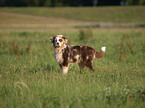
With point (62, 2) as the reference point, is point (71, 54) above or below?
below

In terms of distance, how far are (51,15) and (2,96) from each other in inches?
2195

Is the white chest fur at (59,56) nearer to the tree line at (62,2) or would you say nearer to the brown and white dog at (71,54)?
the brown and white dog at (71,54)

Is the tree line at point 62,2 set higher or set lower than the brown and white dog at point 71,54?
higher

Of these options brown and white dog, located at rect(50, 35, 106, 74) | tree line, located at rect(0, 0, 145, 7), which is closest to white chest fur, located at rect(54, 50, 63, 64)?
brown and white dog, located at rect(50, 35, 106, 74)

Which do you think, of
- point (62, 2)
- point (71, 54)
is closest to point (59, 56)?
point (71, 54)

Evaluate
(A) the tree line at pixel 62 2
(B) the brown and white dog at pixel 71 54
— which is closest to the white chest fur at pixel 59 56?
(B) the brown and white dog at pixel 71 54

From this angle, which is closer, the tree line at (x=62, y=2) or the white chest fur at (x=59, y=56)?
the white chest fur at (x=59, y=56)

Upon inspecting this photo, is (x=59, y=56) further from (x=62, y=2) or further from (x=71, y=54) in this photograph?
(x=62, y=2)

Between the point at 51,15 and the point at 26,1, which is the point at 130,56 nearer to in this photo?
the point at 51,15

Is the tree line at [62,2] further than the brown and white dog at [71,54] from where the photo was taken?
Yes

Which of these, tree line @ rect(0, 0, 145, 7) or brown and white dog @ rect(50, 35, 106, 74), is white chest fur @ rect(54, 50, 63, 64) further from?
tree line @ rect(0, 0, 145, 7)

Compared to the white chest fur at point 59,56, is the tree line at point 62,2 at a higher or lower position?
higher

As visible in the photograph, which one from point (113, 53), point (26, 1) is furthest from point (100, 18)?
point (113, 53)

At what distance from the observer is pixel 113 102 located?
14.0 ft
